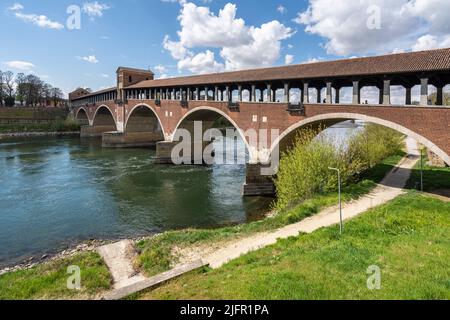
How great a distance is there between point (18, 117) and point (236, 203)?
73405 millimetres

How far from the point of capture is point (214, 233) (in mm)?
12000

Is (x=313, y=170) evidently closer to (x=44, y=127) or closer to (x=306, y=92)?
(x=306, y=92)

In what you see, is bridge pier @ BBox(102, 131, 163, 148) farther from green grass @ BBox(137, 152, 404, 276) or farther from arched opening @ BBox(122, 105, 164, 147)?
green grass @ BBox(137, 152, 404, 276)

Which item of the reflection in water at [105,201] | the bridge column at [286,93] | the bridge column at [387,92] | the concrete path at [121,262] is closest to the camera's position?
the concrete path at [121,262]

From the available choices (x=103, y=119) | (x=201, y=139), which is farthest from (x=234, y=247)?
(x=103, y=119)

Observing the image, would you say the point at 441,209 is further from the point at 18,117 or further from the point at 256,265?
the point at 18,117

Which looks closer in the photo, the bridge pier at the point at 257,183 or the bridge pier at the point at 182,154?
the bridge pier at the point at 257,183

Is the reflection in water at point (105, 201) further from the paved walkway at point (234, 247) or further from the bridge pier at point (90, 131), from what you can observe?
the bridge pier at point (90, 131)

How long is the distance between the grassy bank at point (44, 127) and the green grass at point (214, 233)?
6310 cm

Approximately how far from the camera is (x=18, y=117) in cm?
7319

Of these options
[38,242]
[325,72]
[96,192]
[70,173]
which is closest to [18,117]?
[70,173]

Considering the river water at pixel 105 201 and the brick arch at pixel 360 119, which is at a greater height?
the brick arch at pixel 360 119

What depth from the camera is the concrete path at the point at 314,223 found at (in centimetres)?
955

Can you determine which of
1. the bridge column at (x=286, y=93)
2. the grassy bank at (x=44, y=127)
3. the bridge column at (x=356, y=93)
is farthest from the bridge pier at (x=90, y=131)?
the bridge column at (x=356, y=93)
